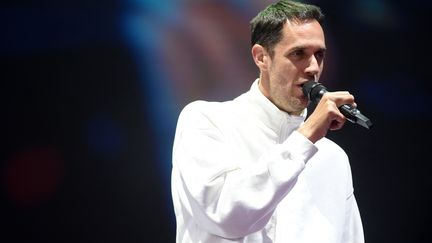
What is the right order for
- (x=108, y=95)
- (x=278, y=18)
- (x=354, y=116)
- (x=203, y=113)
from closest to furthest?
(x=354, y=116) < (x=203, y=113) < (x=278, y=18) < (x=108, y=95)

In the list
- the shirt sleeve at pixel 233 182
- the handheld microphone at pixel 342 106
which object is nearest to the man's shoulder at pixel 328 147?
the handheld microphone at pixel 342 106

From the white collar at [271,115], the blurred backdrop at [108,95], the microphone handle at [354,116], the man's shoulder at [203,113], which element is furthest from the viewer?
the blurred backdrop at [108,95]

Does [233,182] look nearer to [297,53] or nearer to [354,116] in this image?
[354,116]

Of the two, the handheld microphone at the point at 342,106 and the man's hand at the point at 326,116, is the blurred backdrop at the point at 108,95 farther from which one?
the man's hand at the point at 326,116

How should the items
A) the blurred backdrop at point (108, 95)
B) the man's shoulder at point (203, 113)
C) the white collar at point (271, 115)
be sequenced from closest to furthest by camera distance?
the man's shoulder at point (203, 113) → the white collar at point (271, 115) → the blurred backdrop at point (108, 95)

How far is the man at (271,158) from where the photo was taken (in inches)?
47.2

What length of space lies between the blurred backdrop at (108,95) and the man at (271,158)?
88cm

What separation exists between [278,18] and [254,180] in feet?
1.66

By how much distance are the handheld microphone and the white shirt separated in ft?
0.29

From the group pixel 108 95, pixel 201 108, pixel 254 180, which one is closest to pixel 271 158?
pixel 254 180

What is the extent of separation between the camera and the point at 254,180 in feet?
3.92

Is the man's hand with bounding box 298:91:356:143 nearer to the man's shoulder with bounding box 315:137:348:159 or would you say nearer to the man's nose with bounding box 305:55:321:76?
the man's nose with bounding box 305:55:321:76

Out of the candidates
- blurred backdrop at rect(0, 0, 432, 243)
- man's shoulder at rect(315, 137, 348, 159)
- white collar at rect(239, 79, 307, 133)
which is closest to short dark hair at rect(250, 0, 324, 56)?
white collar at rect(239, 79, 307, 133)

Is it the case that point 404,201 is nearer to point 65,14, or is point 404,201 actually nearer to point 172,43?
point 172,43
